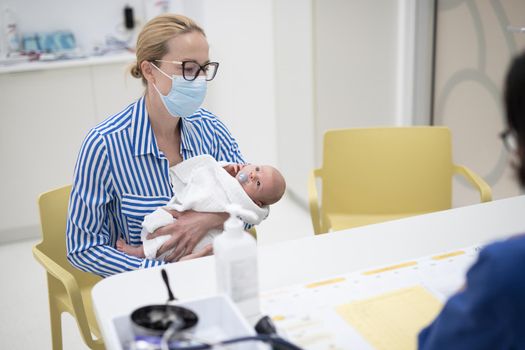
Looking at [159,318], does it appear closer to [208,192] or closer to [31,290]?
[208,192]

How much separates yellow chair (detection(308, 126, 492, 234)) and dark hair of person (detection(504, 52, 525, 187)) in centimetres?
164

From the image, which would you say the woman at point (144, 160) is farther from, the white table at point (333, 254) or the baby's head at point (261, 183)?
the white table at point (333, 254)

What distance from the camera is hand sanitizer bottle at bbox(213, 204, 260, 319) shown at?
3.68 feet

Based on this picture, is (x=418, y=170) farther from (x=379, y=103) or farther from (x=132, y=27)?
(x=132, y=27)

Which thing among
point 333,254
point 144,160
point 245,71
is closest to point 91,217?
point 144,160

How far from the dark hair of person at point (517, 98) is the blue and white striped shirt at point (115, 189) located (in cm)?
121

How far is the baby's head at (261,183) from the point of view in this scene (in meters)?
1.90

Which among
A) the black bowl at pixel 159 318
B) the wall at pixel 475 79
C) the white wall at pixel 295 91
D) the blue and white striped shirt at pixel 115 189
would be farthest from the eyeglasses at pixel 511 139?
the white wall at pixel 295 91

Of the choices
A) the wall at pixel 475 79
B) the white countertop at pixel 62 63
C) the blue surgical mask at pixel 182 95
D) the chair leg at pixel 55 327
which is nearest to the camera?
the blue surgical mask at pixel 182 95

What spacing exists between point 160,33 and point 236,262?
3.13ft

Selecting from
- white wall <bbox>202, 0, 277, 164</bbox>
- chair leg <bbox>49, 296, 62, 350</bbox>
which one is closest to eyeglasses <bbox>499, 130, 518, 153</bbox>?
chair leg <bbox>49, 296, 62, 350</bbox>

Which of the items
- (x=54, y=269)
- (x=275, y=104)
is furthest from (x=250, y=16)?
(x=54, y=269)

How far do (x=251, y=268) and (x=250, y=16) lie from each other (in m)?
3.00

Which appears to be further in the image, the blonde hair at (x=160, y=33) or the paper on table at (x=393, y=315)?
the blonde hair at (x=160, y=33)
